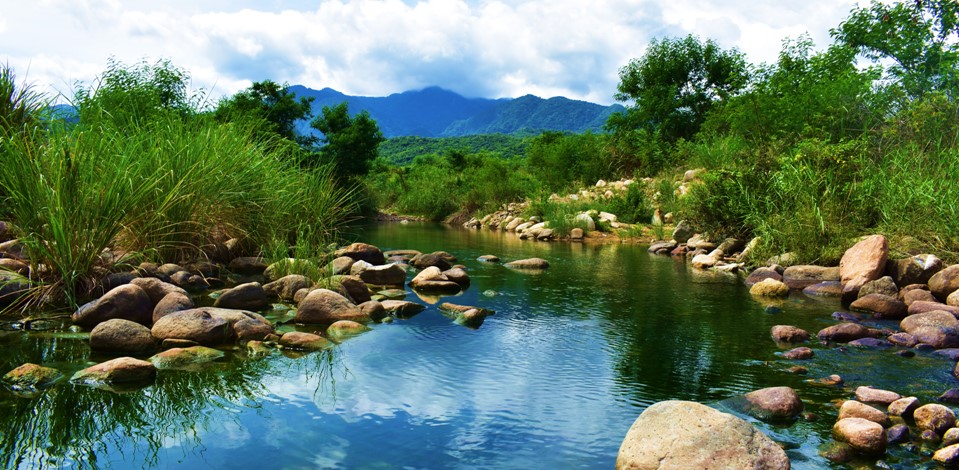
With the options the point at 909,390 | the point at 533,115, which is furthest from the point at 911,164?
the point at 533,115

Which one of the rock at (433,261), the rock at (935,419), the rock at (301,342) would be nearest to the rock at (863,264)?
the rock at (935,419)

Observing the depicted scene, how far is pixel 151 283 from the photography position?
6184mm

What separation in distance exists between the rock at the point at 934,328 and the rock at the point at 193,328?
607cm

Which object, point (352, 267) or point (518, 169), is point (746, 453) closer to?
point (352, 267)

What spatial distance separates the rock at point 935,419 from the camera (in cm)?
360

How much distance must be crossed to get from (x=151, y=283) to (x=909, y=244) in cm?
937

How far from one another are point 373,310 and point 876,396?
4.47m

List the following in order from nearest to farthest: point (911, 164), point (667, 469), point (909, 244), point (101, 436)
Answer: point (667, 469) < point (101, 436) < point (909, 244) < point (911, 164)

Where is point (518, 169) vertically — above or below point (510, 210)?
above

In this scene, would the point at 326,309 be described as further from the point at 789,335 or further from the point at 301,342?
the point at 789,335

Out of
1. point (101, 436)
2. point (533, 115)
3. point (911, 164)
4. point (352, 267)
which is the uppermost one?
point (533, 115)

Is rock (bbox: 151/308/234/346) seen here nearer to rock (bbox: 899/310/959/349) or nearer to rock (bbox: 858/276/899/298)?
rock (bbox: 899/310/959/349)

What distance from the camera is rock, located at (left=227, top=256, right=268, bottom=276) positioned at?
8703mm

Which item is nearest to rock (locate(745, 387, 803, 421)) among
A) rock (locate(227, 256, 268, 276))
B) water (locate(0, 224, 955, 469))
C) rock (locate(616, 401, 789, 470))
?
water (locate(0, 224, 955, 469))
